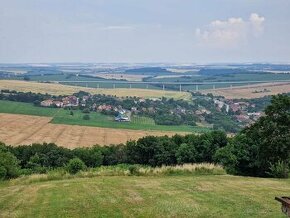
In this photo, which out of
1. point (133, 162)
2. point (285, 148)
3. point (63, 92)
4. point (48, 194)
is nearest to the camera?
point (48, 194)

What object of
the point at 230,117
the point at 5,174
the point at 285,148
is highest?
the point at 285,148

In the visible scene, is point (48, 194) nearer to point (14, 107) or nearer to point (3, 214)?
point (3, 214)

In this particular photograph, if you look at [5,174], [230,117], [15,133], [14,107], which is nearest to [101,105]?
[14,107]

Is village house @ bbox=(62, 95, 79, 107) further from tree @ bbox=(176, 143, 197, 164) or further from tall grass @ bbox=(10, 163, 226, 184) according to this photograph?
tall grass @ bbox=(10, 163, 226, 184)

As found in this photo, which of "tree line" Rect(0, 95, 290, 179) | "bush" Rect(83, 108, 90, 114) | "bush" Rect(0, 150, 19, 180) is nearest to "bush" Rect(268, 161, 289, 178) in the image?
"tree line" Rect(0, 95, 290, 179)

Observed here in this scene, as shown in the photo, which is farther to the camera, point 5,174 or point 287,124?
point 5,174

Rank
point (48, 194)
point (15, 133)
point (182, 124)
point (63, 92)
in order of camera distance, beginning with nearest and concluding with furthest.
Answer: point (48, 194) → point (15, 133) → point (182, 124) → point (63, 92)

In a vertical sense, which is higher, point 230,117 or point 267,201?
point 267,201
